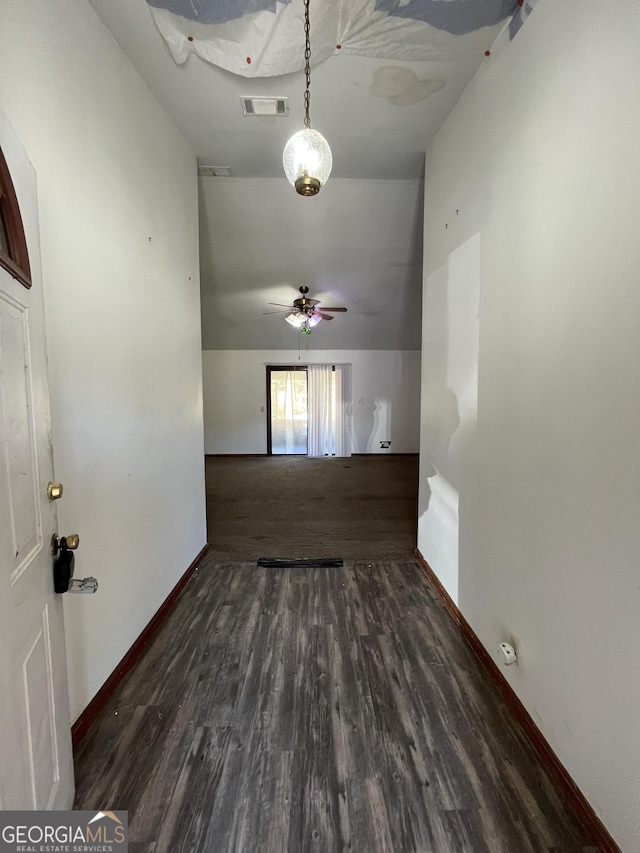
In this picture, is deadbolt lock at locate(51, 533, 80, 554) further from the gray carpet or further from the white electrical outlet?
the gray carpet

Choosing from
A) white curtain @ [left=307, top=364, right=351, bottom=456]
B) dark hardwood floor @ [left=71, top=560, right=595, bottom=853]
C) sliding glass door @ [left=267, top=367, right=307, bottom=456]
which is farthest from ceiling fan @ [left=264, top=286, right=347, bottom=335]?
dark hardwood floor @ [left=71, top=560, right=595, bottom=853]

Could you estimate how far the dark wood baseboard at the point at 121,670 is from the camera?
4.70 ft

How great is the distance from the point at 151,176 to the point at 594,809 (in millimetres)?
3348

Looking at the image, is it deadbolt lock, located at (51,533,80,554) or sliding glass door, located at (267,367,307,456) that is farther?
sliding glass door, located at (267,367,307,456)

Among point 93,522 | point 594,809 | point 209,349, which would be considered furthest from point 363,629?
point 209,349

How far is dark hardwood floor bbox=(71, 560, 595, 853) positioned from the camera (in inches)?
44.5

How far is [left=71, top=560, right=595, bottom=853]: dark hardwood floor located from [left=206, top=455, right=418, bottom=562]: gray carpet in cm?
93

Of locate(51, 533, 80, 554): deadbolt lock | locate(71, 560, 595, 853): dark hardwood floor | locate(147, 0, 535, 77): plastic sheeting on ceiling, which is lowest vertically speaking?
locate(71, 560, 595, 853): dark hardwood floor

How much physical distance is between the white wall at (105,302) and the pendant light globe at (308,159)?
86 cm

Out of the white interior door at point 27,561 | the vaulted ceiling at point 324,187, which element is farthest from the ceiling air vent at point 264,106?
the white interior door at point 27,561

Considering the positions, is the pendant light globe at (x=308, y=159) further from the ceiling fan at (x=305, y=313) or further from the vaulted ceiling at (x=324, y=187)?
the ceiling fan at (x=305, y=313)

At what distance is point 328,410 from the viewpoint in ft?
23.4

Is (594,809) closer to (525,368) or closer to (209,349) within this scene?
(525,368)

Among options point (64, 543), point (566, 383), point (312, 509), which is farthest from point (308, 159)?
point (312, 509)
